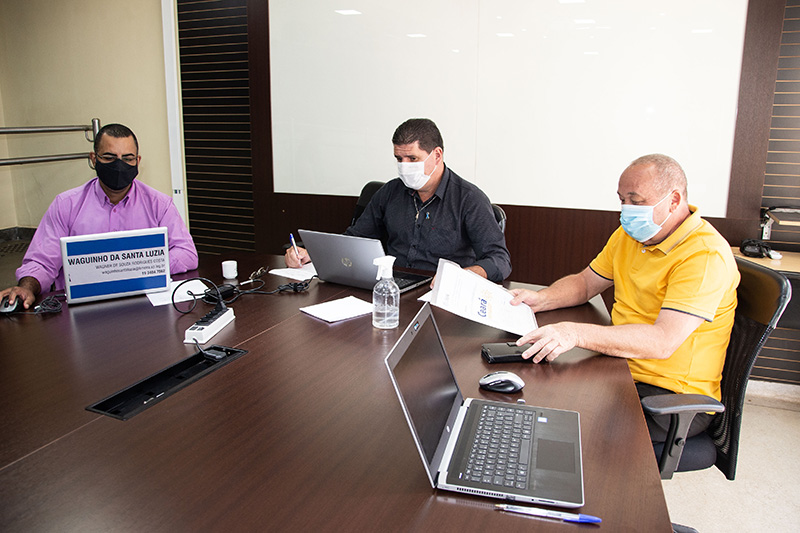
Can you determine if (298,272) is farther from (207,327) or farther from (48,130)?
(48,130)

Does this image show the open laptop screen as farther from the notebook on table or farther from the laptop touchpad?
the notebook on table

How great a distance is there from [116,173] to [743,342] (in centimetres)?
249

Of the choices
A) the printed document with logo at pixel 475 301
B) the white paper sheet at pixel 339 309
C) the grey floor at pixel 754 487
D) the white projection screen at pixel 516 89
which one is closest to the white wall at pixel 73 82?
the white projection screen at pixel 516 89

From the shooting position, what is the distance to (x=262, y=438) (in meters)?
1.14

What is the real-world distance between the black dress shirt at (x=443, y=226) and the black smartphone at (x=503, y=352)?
0.96 meters

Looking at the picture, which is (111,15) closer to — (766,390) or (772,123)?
(772,123)

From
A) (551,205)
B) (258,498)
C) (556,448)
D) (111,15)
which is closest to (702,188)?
(551,205)

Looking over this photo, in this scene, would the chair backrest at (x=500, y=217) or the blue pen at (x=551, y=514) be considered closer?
the blue pen at (x=551, y=514)

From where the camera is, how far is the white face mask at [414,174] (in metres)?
2.57

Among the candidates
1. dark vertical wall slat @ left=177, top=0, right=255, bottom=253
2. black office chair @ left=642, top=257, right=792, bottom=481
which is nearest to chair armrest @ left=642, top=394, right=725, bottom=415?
black office chair @ left=642, top=257, right=792, bottom=481

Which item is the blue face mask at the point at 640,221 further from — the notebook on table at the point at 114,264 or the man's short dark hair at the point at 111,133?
the man's short dark hair at the point at 111,133

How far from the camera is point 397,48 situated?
3.57 meters

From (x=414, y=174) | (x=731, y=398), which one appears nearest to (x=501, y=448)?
(x=731, y=398)

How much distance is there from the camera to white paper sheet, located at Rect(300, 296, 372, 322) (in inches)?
73.4
